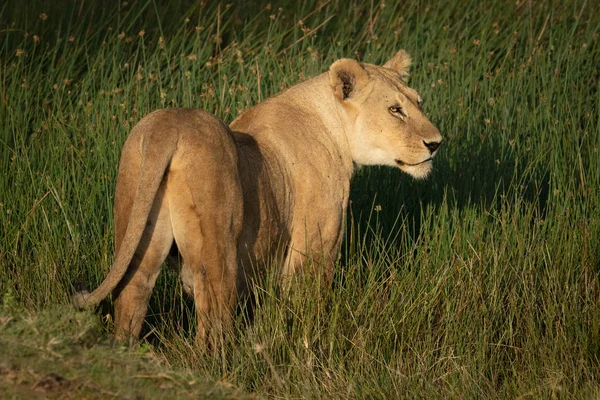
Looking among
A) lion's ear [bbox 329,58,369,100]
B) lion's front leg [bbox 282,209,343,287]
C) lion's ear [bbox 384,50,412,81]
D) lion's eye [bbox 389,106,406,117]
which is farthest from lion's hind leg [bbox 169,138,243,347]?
lion's ear [bbox 384,50,412,81]

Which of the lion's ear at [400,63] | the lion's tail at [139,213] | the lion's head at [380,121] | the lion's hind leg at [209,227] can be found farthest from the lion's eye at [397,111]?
the lion's tail at [139,213]

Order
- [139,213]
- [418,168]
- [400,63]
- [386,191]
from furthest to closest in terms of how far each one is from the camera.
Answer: [386,191] < [400,63] < [418,168] < [139,213]

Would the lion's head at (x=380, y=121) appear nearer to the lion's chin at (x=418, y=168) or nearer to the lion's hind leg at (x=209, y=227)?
the lion's chin at (x=418, y=168)

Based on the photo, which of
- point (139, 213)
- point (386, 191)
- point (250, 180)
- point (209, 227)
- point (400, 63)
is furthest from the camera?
point (386, 191)

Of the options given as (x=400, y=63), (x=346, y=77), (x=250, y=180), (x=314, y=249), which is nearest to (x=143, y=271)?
(x=250, y=180)

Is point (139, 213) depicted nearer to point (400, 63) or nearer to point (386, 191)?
point (400, 63)

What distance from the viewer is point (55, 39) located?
23.5ft

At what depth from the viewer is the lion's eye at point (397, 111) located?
4.79 m

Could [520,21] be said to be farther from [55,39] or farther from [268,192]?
[268,192]

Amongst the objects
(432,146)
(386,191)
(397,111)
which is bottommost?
(386,191)

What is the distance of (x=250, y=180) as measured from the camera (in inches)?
166

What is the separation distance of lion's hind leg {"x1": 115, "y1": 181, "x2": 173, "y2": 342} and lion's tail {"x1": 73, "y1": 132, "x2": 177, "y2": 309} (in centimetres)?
12

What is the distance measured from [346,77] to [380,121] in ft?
0.82

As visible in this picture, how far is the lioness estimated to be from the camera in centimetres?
377
